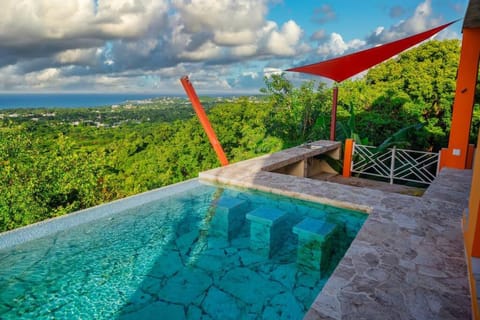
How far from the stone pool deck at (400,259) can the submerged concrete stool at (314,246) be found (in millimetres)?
457

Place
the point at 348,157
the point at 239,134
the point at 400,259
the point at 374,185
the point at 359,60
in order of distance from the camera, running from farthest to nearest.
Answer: the point at 239,134 → the point at 348,157 → the point at 374,185 → the point at 359,60 → the point at 400,259

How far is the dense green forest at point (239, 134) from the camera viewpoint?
34.0 ft

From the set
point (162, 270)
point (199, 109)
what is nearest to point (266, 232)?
point (162, 270)

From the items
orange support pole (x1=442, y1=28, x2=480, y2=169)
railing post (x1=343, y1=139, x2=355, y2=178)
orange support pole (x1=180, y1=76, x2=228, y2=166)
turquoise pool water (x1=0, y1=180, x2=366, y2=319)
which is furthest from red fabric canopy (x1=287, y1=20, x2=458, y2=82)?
turquoise pool water (x1=0, y1=180, x2=366, y2=319)

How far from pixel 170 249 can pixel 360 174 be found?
6863mm

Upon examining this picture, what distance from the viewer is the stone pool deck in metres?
2.32

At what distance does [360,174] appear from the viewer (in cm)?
927

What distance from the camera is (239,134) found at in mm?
17531

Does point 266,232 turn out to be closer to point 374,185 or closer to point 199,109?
point 199,109

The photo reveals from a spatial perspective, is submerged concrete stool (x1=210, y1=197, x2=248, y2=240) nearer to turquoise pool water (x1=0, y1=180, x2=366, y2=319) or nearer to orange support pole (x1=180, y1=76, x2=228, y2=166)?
turquoise pool water (x1=0, y1=180, x2=366, y2=319)

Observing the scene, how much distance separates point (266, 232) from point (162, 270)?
4.68 feet

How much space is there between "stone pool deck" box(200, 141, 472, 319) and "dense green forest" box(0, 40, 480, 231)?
12.0ft

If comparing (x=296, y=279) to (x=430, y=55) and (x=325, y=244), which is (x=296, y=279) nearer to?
(x=325, y=244)

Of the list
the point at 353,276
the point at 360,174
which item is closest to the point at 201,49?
the point at 360,174
